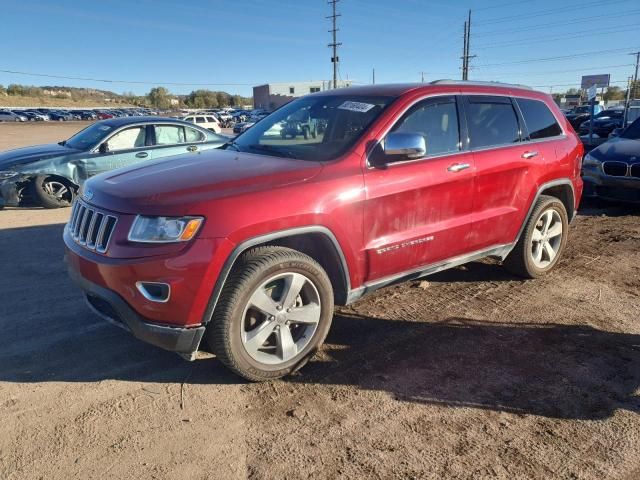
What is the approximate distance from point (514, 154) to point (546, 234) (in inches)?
41.7

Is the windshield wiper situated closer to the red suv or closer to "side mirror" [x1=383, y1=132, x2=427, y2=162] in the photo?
the red suv

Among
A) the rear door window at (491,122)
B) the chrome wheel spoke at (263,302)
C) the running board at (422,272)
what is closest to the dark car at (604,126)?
the rear door window at (491,122)

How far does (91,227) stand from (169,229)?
2.20 ft

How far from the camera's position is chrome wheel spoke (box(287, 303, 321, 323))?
320cm

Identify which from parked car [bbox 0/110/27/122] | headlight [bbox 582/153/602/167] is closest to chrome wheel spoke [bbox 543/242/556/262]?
headlight [bbox 582/153/602/167]

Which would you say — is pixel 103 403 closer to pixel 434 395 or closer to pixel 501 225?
pixel 434 395

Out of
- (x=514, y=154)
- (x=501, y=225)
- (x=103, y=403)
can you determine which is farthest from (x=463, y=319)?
(x=103, y=403)

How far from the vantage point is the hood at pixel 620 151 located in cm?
771

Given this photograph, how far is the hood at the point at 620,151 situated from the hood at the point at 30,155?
8785 millimetres

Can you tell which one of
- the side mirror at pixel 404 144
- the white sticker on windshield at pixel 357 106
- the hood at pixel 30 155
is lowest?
the hood at pixel 30 155

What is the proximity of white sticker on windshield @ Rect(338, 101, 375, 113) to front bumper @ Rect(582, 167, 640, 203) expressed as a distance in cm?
580

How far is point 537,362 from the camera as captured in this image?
3.40 metres

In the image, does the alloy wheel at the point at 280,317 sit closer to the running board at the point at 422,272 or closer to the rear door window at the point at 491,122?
the running board at the point at 422,272

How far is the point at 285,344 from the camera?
321cm
